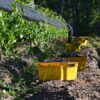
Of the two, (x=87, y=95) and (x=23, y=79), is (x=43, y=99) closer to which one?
(x=87, y=95)

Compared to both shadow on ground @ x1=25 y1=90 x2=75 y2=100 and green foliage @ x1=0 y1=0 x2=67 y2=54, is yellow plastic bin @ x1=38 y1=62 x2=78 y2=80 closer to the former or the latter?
shadow on ground @ x1=25 y1=90 x2=75 y2=100

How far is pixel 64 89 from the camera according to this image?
30.1 ft

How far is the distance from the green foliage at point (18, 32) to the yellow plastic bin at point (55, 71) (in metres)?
1.66

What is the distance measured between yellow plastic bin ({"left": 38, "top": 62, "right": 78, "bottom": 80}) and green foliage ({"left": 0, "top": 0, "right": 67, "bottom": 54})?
5.43ft

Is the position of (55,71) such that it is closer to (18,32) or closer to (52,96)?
(52,96)

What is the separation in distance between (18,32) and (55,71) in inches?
124

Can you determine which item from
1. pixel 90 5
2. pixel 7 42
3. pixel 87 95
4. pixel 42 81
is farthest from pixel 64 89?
pixel 90 5

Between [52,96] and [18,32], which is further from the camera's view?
[18,32]

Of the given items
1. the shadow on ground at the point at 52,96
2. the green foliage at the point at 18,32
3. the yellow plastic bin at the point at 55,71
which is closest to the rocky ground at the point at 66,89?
the shadow on ground at the point at 52,96

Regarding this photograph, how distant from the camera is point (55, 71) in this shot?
34.4ft

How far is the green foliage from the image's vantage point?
1185cm

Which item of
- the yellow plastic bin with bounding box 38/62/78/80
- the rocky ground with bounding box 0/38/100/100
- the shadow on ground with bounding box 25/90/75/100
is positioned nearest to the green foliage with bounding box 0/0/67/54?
the rocky ground with bounding box 0/38/100/100

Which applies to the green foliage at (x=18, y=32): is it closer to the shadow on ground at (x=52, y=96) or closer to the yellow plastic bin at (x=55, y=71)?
the yellow plastic bin at (x=55, y=71)

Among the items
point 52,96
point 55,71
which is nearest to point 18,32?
point 55,71
